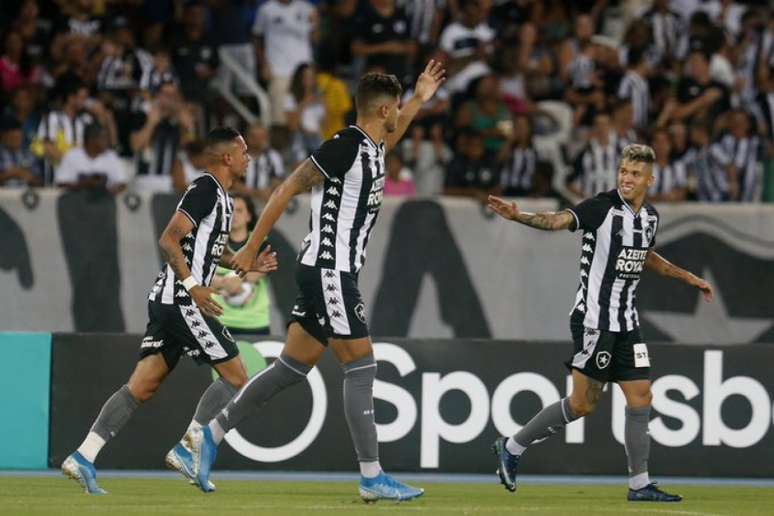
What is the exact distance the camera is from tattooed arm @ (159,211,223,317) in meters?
9.11

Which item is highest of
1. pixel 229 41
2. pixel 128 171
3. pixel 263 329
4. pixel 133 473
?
pixel 229 41

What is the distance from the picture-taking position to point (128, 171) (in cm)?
1573

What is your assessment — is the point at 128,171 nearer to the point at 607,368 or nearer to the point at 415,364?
the point at 415,364

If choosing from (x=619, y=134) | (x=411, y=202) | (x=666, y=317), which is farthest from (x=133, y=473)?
(x=619, y=134)

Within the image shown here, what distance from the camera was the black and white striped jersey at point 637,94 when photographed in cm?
1741

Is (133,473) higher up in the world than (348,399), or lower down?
lower down

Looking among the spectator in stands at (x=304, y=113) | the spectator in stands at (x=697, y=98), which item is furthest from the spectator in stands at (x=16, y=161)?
the spectator in stands at (x=697, y=98)

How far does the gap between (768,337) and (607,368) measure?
5.27 m

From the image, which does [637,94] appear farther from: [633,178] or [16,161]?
[633,178]

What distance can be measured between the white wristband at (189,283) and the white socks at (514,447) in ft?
7.24

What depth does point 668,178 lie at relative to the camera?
15.8m

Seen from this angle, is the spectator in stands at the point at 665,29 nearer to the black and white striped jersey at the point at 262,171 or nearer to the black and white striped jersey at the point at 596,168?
the black and white striped jersey at the point at 596,168

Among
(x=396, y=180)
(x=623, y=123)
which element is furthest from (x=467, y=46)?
(x=396, y=180)

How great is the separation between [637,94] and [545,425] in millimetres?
8125
